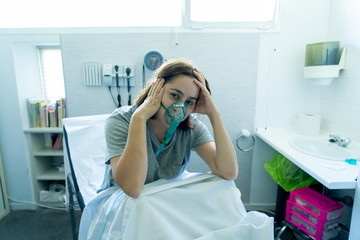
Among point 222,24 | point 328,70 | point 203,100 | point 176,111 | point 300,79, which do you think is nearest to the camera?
point 176,111

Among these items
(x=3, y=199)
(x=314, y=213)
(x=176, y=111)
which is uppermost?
(x=176, y=111)

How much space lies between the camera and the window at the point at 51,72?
2301mm

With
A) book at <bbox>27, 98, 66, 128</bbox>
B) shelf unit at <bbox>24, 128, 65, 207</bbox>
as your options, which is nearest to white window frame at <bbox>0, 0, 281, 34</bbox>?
book at <bbox>27, 98, 66, 128</bbox>

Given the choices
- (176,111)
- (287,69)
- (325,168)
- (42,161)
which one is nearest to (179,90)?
(176,111)

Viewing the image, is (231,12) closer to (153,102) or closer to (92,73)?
(92,73)

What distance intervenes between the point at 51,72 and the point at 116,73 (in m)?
0.88

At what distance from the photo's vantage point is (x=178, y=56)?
1.96m

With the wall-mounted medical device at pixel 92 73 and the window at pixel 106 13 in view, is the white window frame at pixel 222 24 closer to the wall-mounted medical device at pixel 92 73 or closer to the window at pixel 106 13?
the window at pixel 106 13

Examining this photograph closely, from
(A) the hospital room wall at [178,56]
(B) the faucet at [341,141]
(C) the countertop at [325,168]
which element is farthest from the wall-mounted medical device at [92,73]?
(B) the faucet at [341,141]

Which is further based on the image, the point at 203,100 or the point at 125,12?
the point at 125,12

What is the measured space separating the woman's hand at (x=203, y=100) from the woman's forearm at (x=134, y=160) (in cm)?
30

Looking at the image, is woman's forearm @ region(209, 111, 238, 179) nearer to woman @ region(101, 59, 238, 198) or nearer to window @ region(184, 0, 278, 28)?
woman @ region(101, 59, 238, 198)

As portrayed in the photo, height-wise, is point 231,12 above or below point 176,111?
above

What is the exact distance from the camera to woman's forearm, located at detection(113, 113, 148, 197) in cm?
84
